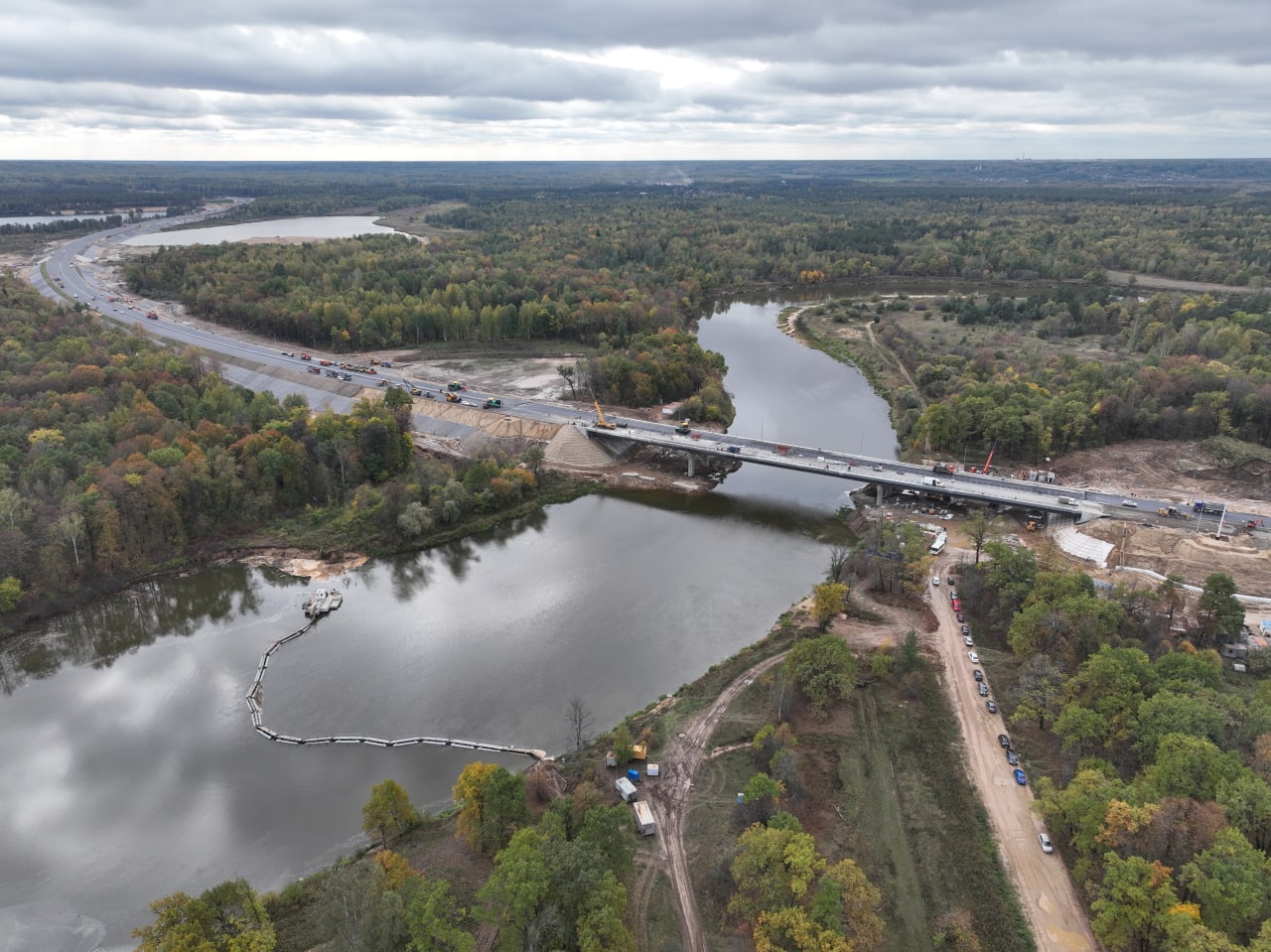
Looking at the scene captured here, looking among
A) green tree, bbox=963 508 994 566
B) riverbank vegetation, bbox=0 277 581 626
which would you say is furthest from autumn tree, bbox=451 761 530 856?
green tree, bbox=963 508 994 566

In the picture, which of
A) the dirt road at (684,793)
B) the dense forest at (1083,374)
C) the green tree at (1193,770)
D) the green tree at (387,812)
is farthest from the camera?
the dense forest at (1083,374)

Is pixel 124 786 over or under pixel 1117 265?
under

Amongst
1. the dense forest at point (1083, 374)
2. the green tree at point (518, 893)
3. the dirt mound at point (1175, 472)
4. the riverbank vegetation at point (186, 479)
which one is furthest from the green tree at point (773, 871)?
the dense forest at point (1083, 374)

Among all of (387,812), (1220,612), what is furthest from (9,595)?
(1220,612)

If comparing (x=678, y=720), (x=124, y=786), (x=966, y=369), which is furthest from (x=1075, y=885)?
(x=966, y=369)

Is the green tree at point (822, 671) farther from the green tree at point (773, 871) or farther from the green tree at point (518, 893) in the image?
the green tree at point (518, 893)

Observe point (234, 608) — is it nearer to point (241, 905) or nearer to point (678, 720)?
point (241, 905)
